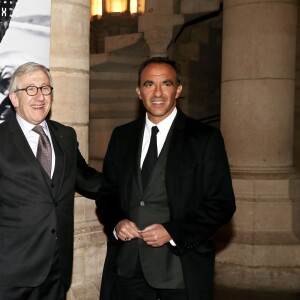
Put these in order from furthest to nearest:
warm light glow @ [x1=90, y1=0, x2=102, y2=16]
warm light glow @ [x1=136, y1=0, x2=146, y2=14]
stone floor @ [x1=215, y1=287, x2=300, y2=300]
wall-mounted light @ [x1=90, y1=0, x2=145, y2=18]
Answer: warm light glow @ [x1=90, y1=0, x2=102, y2=16], wall-mounted light @ [x1=90, y1=0, x2=145, y2=18], warm light glow @ [x1=136, y1=0, x2=146, y2=14], stone floor @ [x1=215, y1=287, x2=300, y2=300]

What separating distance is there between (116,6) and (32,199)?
22209mm

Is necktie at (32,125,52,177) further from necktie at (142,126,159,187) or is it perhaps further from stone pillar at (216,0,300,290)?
stone pillar at (216,0,300,290)

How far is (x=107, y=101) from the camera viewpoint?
12227mm

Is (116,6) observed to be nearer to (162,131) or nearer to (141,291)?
(162,131)

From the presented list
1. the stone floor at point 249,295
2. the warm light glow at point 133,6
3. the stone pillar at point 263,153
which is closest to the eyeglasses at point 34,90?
the stone floor at point 249,295

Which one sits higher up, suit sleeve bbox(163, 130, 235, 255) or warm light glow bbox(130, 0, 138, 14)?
warm light glow bbox(130, 0, 138, 14)

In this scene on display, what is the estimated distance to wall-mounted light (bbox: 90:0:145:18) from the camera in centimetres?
2320

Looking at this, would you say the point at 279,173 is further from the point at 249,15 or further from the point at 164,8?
the point at 164,8

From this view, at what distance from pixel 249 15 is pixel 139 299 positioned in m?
4.71

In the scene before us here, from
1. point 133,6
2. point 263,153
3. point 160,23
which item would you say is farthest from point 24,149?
point 133,6

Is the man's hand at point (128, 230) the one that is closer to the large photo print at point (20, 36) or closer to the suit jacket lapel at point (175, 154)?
the suit jacket lapel at point (175, 154)

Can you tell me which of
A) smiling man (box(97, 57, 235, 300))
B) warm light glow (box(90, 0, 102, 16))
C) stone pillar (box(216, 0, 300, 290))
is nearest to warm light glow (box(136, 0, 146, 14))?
warm light glow (box(90, 0, 102, 16))

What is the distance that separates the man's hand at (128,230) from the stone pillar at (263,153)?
386 cm

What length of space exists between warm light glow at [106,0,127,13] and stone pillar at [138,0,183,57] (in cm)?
1216
